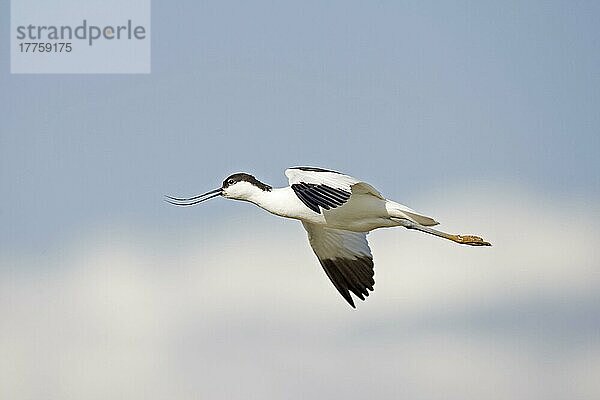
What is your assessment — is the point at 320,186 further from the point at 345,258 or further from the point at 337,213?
the point at 345,258

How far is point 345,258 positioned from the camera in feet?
24.6

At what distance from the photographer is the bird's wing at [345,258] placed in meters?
7.41

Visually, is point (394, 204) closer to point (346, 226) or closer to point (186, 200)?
point (346, 226)

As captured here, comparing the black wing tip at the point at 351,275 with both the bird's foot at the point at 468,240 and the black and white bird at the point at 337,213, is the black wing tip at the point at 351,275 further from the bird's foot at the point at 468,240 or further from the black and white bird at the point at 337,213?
the bird's foot at the point at 468,240

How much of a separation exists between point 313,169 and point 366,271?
4.22 feet

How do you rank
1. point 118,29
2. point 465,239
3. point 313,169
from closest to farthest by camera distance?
1. point 313,169
2. point 465,239
3. point 118,29

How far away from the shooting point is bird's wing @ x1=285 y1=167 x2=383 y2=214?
5.89 meters

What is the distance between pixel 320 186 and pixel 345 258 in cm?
149

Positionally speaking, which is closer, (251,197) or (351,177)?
(351,177)

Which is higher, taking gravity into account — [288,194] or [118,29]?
[118,29]

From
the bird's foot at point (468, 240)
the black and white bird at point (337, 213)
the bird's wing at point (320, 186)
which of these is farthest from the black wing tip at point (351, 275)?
the bird's wing at point (320, 186)

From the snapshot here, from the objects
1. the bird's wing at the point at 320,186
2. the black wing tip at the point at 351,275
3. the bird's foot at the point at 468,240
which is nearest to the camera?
the bird's wing at the point at 320,186

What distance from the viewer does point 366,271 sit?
7438 millimetres

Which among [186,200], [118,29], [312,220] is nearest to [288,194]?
[312,220]
